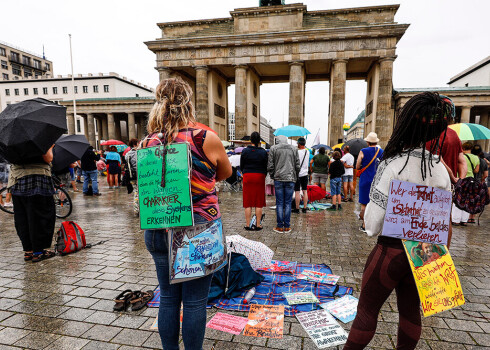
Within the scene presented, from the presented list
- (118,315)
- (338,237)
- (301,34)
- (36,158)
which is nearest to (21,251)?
(36,158)

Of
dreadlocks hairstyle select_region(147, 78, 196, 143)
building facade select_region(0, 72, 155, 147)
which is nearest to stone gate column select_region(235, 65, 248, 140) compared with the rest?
building facade select_region(0, 72, 155, 147)

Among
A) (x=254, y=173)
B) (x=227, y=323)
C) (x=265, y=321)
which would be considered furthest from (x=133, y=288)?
(x=254, y=173)

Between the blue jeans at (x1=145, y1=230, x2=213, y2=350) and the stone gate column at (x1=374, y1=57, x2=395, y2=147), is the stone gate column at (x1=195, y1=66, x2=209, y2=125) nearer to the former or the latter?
the stone gate column at (x1=374, y1=57, x2=395, y2=147)

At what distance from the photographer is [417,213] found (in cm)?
173

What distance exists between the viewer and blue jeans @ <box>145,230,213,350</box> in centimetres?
172

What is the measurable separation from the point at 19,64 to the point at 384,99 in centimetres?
9078

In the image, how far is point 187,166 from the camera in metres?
1.64

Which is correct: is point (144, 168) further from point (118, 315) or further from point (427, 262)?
point (118, 315)

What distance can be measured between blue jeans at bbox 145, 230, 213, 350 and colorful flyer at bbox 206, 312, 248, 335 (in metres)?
0.87

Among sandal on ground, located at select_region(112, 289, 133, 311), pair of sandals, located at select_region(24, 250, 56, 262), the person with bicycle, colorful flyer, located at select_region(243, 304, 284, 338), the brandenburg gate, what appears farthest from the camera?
the brandenburg gate

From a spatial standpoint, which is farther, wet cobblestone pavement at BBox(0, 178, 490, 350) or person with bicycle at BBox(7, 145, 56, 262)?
Answer: person with bicycle at BBox(7, 145, 56, 262)

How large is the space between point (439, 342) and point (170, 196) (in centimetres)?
270

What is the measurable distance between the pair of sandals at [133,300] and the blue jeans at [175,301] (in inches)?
54.1

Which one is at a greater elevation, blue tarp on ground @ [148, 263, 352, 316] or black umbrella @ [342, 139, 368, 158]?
black umbrella @ [342, 139, 368, 158]
